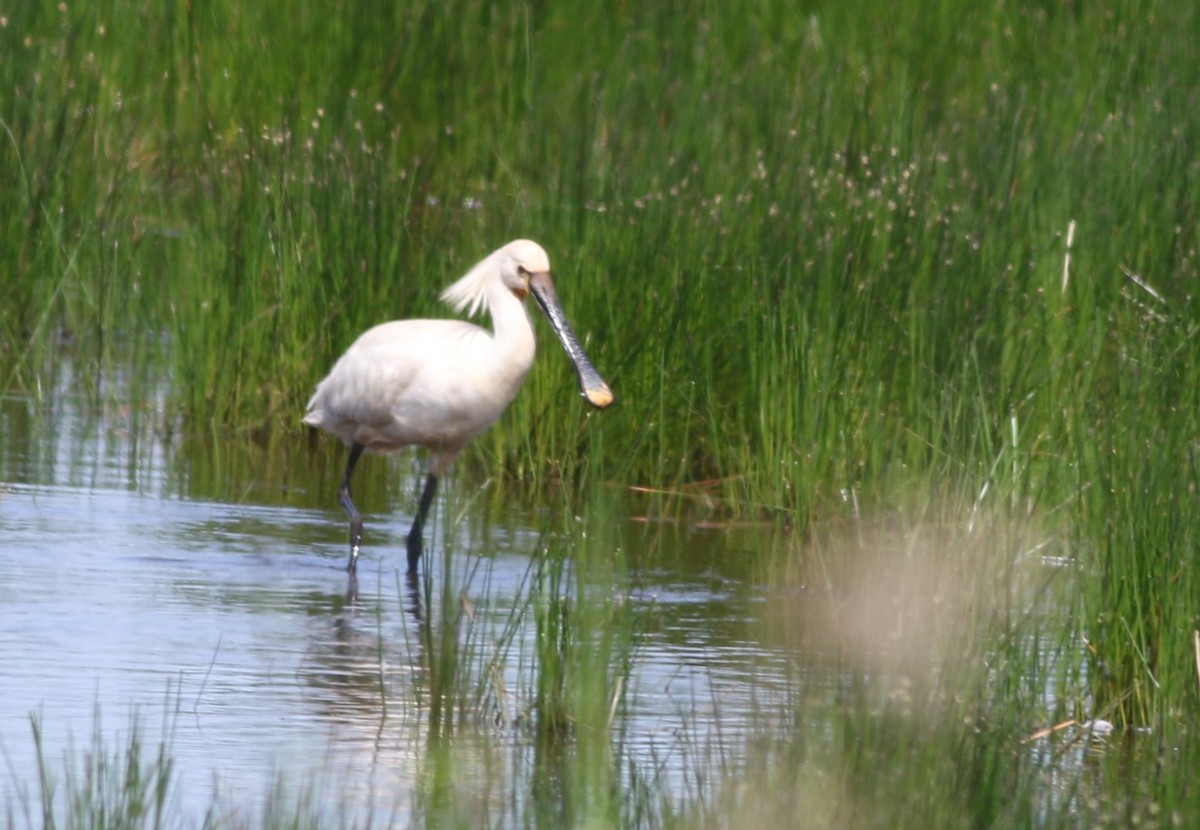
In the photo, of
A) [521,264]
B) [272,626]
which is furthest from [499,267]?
[272,626]

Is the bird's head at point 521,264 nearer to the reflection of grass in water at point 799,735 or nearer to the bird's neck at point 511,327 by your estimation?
the bird's neck at point 511,327

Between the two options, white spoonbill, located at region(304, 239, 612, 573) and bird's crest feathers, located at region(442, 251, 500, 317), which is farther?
bird's crest feathers, located at region(442, 251, 500, 317)

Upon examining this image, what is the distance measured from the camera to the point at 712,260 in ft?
27.8

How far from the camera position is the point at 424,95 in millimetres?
11742

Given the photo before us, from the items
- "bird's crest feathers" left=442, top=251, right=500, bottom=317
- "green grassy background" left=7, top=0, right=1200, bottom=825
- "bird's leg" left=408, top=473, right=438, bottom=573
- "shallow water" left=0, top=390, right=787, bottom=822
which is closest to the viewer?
"shallow water" left=0, top=390, right=787, bottom=822

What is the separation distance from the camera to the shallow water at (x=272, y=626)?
4.89 meters

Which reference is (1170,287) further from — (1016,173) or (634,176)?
(634,176)

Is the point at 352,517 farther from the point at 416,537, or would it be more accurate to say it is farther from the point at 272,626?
the point at 272,626

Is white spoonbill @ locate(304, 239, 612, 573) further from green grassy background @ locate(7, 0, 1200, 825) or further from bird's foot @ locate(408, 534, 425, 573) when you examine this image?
green grassy background @ locate(7, 0, 1200, 825)

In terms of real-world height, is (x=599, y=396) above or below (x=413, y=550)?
above

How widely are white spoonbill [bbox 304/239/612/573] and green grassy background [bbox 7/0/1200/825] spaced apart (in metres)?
0.43

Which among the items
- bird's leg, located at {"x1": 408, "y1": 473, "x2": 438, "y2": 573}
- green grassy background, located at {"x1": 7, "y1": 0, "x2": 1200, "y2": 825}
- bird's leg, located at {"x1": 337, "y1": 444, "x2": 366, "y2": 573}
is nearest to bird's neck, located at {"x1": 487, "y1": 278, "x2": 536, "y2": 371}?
green grassy background, located at {"x1": 7, "y1": 0, "x2": 1200, "y2": 825}

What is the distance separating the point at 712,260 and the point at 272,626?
9.00ft

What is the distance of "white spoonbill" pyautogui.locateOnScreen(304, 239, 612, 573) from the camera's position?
25.2 ft
